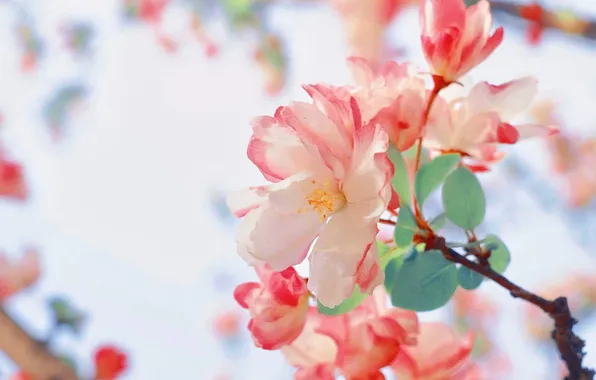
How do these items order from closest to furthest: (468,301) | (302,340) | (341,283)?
(341,283) < (302,340) < (468,301)

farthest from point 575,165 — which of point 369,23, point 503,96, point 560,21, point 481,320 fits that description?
point 503,96

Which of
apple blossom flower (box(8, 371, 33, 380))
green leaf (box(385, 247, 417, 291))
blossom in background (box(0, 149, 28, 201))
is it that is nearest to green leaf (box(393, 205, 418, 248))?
green leaf (box(385, 247, 417, 291))

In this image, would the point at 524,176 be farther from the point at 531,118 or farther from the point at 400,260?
the point at 400,260

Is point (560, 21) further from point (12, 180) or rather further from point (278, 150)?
point (12, 180)

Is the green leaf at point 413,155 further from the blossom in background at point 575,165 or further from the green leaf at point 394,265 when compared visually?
the blossom in background at point 575,165

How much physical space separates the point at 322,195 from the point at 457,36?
13 centimetres

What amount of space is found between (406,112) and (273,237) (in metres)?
0.11

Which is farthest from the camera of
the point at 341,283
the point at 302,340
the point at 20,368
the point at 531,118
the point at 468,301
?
the point at 531,118

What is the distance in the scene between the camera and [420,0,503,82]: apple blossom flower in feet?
1.08

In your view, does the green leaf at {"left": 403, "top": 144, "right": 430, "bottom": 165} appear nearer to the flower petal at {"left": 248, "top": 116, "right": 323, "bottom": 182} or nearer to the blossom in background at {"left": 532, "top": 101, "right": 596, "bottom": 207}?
the flower petal at {"left": 248, "top": 116, "right": 323, "bottom": 182}

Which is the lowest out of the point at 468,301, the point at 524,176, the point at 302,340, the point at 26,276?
the point at 468,301

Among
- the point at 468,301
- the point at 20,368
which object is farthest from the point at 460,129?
the point at 468,301

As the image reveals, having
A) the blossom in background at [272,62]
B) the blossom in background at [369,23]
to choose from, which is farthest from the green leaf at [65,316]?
the blossom in background at [272,62]

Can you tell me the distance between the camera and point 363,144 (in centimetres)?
27
